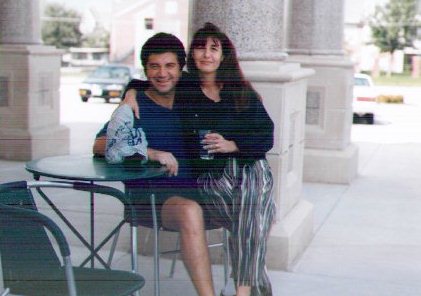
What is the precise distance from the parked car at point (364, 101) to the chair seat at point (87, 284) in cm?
1223

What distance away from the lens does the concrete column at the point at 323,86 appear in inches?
296

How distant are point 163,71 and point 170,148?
0.30 meters

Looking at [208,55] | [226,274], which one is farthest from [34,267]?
[226,274]

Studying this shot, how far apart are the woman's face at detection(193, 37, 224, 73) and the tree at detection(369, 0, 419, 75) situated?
21.2m

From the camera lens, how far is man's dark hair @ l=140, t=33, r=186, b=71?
3184 mm

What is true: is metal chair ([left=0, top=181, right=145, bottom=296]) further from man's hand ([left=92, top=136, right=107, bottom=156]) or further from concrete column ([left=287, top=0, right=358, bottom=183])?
concrete column ([left=287, top=0, right=358, bottom=183])

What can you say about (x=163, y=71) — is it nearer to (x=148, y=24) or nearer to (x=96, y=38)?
(x=96, y=38)

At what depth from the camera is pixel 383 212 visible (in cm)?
622

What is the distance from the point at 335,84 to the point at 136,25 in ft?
7.59

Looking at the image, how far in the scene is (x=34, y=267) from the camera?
2.63m

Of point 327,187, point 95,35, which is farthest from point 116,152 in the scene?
point 327,187

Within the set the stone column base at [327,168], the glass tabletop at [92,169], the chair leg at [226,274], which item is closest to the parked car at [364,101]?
the stone column base at [327,168]

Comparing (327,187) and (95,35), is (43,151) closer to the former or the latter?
(327,187)

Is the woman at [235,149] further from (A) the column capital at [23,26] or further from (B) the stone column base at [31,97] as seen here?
(A) the column capital at [23,26]
